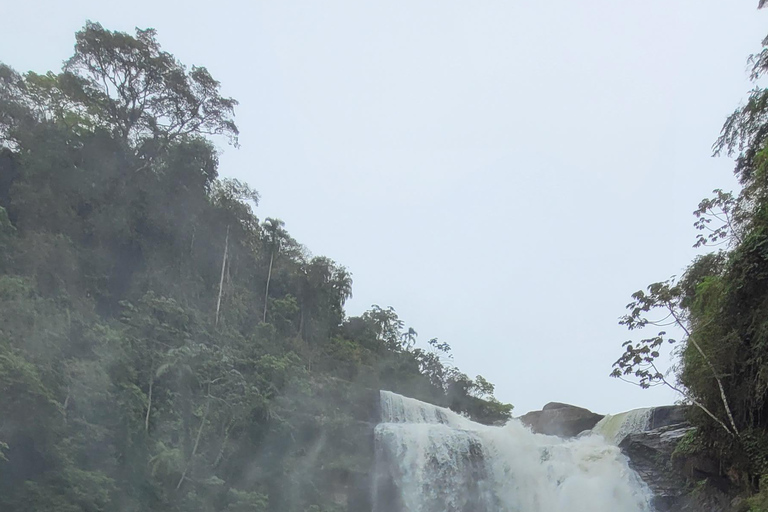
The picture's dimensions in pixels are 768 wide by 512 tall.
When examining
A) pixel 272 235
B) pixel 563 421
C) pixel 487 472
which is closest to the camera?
pixel 487 472

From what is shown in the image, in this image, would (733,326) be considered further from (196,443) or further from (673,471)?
(196,443)

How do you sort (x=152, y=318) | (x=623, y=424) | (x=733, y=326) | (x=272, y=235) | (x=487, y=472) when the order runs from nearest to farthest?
1. (x=733, y=326)
2. (x=152, y=318)
3. (x=487, y=472)
4. (x=623, y=424)
5. (x=272, y=235)

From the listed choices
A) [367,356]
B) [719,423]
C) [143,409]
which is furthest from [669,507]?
[367,356]

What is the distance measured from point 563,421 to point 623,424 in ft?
13.4

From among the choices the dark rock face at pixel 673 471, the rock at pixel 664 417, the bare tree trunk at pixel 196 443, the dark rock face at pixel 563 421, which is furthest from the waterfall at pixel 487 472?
the bare tree trunk at pixel 196 443

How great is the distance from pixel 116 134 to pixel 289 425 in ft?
42.1

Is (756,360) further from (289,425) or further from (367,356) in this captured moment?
(367,356)

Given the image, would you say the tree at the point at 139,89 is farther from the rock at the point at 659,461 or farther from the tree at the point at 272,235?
the rock at the point at 659,461

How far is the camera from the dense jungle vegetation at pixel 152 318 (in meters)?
13.1

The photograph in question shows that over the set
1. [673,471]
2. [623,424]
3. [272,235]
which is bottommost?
[673,471]

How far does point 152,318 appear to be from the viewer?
56.6 feet

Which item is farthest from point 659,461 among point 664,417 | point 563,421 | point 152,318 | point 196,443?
point 152,318

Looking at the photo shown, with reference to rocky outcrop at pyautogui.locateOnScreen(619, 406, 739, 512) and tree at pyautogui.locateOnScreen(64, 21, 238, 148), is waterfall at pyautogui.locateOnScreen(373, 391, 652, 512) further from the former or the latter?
tree at pyautogui.locateOnScreen(64, 21, 238, 148)

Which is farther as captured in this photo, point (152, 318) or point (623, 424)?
point (623, 424)
